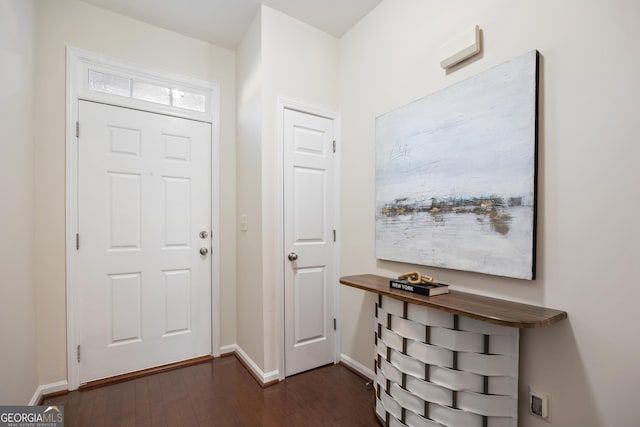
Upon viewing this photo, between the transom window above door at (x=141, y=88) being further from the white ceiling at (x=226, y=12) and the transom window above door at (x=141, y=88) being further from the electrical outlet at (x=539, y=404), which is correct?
the electrical outlet at (x=539, y=404)

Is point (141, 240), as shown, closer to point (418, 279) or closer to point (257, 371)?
point (257, 371)

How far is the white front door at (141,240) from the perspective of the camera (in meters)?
2.19

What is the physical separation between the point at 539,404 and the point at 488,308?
1.64 feet

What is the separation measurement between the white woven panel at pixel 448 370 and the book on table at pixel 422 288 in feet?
0.25

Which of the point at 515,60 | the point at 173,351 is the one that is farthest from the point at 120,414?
the point at 515,60

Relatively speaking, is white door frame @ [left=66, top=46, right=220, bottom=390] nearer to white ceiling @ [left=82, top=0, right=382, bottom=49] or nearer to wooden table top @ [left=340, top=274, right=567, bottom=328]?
white ceiling @ [left=82, top=0, right=382, bottom=49]

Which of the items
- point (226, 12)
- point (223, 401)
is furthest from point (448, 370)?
point (226, 12)

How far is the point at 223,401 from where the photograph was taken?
6.47ft

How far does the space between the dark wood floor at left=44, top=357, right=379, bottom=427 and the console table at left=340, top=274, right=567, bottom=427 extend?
16.6 inches

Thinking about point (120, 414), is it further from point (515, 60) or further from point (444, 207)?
point (515, 60)

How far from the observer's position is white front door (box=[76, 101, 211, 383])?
2189 millimetres

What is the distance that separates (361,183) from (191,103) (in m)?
1.69

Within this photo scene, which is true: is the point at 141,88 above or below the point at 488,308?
above

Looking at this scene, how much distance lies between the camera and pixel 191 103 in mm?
2629
